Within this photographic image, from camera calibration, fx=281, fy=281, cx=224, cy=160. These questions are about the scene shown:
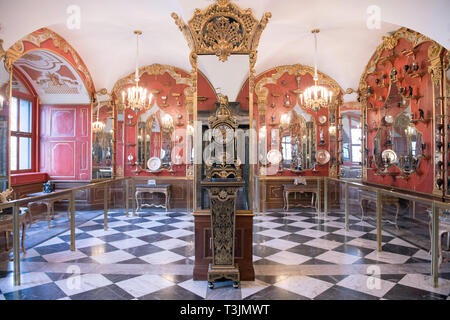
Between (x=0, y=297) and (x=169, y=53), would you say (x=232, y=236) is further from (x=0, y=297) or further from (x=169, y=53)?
(x=169, y=53)

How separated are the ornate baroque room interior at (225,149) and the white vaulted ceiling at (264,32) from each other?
31mm

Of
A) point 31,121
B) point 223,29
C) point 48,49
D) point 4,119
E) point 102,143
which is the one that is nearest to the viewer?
point 223,29

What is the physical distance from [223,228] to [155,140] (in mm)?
5520

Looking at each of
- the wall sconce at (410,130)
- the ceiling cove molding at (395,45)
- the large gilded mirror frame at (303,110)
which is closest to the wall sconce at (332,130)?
the large gilded mirror frame at (303,110)

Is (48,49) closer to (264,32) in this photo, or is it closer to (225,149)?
(264,32)

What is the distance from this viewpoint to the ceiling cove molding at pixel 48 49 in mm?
5156

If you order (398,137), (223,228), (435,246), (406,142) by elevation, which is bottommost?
(435,246)

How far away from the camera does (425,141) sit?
5.18 meters

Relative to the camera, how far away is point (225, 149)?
11.9 feet

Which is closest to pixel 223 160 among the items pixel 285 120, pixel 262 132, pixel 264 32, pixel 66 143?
pixel 264 32

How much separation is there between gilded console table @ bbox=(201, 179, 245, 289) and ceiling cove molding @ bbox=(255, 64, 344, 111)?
545 cm

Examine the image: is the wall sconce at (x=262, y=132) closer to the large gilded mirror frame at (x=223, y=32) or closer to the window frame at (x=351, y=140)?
the window frame at (x=351, y=140)
